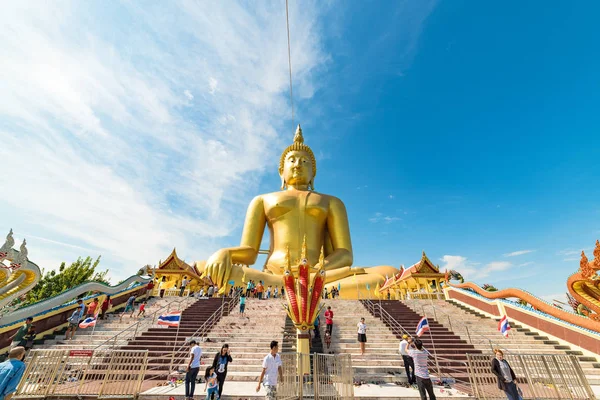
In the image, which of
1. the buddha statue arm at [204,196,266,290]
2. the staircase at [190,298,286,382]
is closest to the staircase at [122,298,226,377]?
the staircase at [190,298,286,382]

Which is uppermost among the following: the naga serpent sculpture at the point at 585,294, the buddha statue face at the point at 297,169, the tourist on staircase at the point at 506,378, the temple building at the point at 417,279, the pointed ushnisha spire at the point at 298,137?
the pointed ushnisha spire at the point at 298,137

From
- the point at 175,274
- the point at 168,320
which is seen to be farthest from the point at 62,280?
the point at 168,320

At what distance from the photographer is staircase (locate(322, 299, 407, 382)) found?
745 centimetres

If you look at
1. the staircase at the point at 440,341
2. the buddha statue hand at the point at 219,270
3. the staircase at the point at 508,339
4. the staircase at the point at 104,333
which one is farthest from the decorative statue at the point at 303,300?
the buddha statue hand at the point at 219,270

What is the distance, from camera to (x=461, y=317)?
1257 cm

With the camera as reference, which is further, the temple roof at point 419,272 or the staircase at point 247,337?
the temple roof at point 419,272

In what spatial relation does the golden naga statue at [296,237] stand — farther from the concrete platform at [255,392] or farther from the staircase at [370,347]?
the concrete platform at [255,392]

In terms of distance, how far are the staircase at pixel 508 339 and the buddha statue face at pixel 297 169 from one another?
42.0 feet

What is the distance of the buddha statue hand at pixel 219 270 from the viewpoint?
17.7 meters

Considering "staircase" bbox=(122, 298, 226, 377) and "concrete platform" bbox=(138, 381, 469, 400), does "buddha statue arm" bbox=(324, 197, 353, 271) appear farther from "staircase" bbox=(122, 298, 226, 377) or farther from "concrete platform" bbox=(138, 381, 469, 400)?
"concrete platform" bbox=(138, 381, 469, 400)

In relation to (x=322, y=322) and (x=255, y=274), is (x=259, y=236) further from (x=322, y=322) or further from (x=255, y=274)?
(x=322, y=322)

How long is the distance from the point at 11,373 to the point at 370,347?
7869 mm

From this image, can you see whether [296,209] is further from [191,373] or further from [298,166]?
[191,373]

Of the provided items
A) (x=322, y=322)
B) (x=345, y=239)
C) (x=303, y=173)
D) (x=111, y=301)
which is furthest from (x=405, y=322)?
(x=303, y=173)
